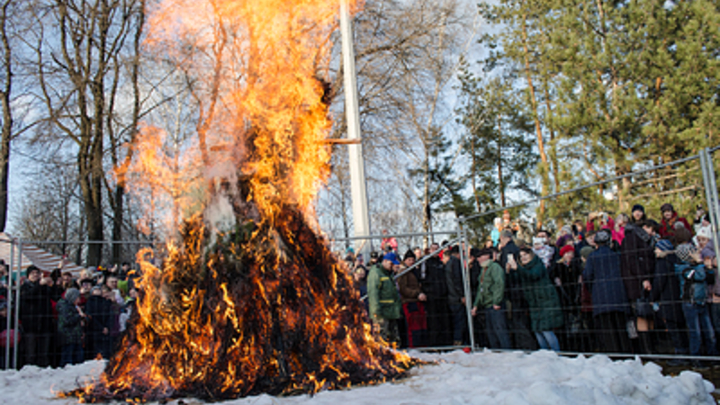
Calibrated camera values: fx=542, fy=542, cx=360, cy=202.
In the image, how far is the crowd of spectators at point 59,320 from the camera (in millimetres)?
8586

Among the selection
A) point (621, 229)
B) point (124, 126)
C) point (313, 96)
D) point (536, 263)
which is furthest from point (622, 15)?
point (124, 126)

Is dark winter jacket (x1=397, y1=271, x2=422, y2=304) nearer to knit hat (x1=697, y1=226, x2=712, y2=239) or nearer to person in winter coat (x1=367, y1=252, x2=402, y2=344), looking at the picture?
person in winter coat (x1=367, y1=252, x2=402, y2=344)

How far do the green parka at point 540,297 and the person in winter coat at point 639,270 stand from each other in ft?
3.13

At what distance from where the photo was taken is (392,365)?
A: 631 centimetres

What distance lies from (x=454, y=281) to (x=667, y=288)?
3338mm

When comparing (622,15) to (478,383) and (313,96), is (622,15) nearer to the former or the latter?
(313,96)

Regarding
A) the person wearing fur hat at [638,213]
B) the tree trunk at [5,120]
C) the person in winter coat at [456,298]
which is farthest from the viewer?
the tree trunk at [5,120]

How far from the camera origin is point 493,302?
819 centimetres

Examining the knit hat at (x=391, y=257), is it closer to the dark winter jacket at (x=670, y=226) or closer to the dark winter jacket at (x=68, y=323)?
the dark winter jacket at (x=670, y=226)

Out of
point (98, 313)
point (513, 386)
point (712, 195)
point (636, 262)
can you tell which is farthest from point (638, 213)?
point (98, 313)

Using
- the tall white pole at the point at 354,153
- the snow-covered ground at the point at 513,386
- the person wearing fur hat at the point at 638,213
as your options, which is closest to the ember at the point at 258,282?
the snow-covered ground at the point at 513,386

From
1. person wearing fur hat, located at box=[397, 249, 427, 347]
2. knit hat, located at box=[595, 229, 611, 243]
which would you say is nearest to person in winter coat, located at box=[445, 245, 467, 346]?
person wearing fur hat, located at box=[397, 249, 427, 347]

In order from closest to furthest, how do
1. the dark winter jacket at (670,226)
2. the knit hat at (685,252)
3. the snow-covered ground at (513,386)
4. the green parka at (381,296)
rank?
the snow-covered ground at (513,386)
the knit hat at (685,252)
the dark winter jacket at (670,226)
the green parka at (381,296)

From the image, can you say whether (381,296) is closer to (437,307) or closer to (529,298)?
(437,307)
